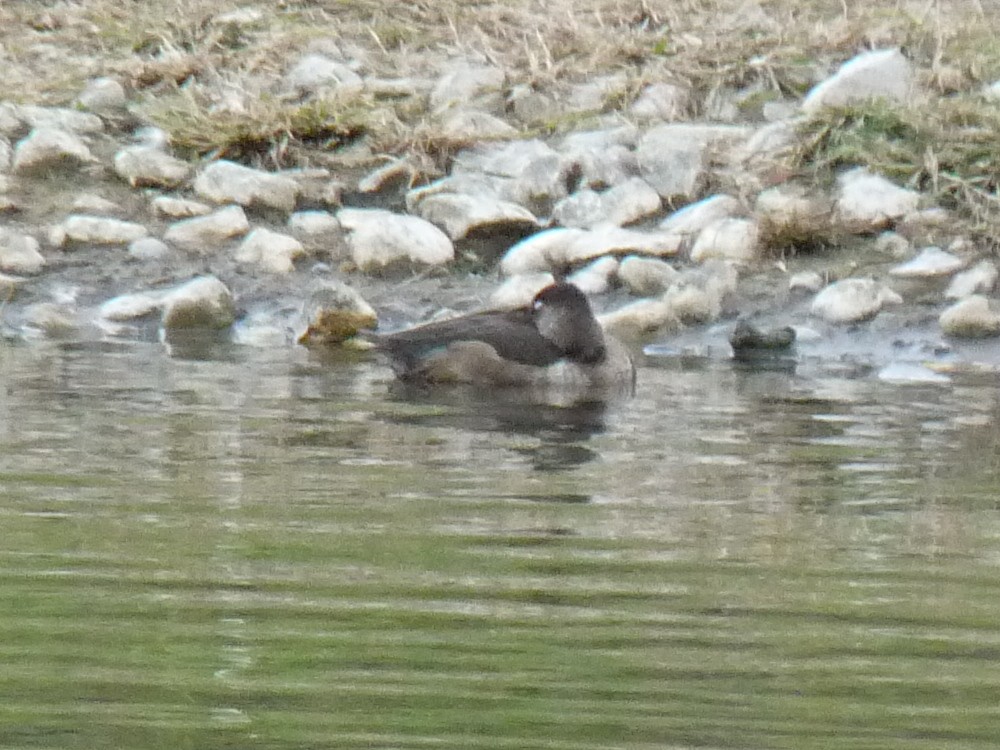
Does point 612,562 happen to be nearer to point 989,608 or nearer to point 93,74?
point 989,608

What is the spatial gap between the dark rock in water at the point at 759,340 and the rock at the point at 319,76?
10.4 feet

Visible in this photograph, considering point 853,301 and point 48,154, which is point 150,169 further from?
point 853,301

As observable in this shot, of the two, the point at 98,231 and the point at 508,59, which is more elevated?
the point at 508,59

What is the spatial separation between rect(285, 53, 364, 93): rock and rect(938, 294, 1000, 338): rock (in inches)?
144

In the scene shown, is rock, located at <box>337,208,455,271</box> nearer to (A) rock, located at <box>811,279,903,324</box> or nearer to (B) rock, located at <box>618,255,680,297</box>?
(B) rock, located at <box>618,255,680,297</box>

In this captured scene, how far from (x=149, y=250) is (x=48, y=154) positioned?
1.05 m

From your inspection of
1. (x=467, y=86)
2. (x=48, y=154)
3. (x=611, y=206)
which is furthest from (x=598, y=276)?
(x=48, y=154)

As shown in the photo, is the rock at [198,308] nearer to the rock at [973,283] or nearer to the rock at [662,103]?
the rock at [662,103]

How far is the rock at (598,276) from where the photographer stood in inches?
369

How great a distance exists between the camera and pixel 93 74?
38.0 feet

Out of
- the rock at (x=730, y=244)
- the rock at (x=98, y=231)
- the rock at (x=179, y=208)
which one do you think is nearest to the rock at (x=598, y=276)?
the rock at (x=730, y=244)

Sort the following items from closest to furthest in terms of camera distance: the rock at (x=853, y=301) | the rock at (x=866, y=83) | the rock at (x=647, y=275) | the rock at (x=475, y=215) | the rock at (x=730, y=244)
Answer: the rock at (x=853, y=301)
the rock at (x=647, y=275)
the rock at (x=730, y=244)
the rock at (x=475, y=215)
the rock at (x=866, y=83)

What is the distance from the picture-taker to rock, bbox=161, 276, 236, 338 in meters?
9.17

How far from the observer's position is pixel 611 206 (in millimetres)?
9766
